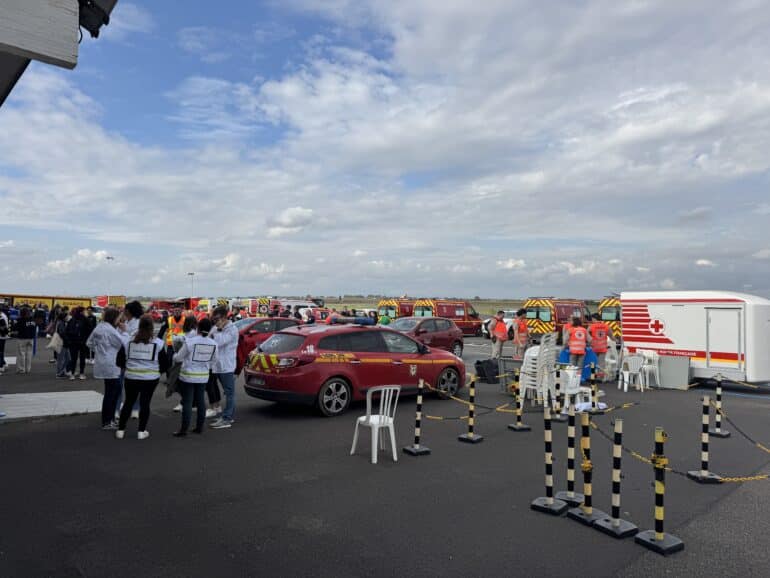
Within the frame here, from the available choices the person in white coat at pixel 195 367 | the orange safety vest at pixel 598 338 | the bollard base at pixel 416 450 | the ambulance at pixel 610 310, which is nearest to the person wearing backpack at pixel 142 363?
the person in white coat at pixel 195 367

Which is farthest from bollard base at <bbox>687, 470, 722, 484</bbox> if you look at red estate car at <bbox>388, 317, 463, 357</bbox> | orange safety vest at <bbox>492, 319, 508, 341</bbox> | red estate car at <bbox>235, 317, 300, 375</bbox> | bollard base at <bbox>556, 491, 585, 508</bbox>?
red estate car at <bbox>388, 317, 463, 357</bbox>

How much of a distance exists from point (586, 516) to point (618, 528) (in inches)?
12.7

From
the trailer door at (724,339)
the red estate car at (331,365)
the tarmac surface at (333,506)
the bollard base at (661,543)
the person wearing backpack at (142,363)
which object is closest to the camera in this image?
the tarmac surface at (333,506)

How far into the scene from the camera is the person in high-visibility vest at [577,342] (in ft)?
37.7

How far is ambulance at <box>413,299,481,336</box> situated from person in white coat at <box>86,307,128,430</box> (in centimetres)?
2341

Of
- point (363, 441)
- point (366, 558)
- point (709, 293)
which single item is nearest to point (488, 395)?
point (363, 441)

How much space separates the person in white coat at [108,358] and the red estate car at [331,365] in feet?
7.29

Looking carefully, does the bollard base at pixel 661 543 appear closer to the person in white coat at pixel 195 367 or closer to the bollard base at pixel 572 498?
the bollard base at pixel 572 498

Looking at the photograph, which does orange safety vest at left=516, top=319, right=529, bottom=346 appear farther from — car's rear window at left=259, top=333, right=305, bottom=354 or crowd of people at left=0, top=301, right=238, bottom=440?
crowd of people at left=0, top=301, right=238, bottom=440

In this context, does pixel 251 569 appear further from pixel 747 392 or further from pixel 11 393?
pixel 747 392

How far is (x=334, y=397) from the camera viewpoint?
9562 millimetres

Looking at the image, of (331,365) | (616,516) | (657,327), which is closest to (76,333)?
(331,365)

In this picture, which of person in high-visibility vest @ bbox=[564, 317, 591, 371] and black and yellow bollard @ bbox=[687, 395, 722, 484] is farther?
person in high-visibility vest @ bbox=[564, 317, 591, 371]

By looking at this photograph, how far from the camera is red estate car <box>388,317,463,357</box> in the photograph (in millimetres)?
19203
